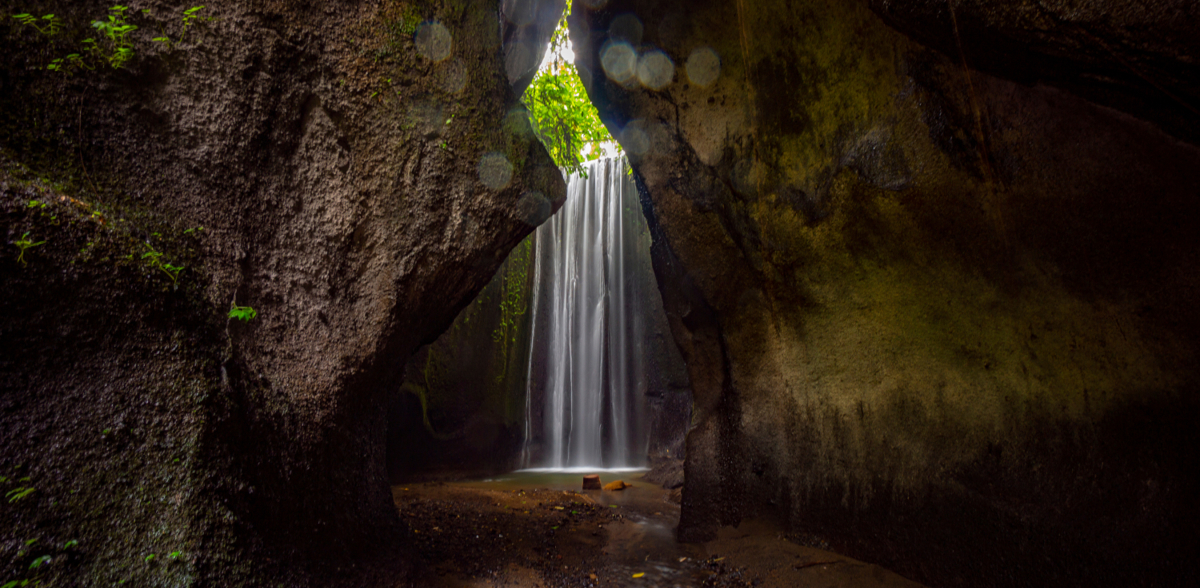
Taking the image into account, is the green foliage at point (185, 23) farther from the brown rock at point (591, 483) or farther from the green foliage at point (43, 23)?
the brown rock at point (591, 483)

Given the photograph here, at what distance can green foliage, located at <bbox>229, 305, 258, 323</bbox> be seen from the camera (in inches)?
106

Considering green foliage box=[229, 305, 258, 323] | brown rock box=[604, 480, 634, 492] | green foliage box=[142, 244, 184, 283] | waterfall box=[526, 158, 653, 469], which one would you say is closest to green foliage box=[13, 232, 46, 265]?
green foliage box=[142, 244, 184, 283]

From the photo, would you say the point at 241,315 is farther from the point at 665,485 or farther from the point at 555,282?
the point at 555,282

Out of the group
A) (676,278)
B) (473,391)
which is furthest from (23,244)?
(473,391)

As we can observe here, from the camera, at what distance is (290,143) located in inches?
127

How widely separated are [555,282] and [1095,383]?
10.4 metres

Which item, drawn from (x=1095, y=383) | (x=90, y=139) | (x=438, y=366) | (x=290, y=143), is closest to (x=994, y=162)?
(x=1095, y=383)

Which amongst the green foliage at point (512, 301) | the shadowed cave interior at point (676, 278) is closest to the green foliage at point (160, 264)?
the shadowed cave interior at point (676, 278)

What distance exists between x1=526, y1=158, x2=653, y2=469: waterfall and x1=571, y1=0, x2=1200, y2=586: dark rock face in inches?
248

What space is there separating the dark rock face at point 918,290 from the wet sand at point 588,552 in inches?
9.7

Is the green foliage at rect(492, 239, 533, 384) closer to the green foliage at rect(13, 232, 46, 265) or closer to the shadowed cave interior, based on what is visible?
Answer: the shadowed cave interior

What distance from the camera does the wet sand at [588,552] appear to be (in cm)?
383

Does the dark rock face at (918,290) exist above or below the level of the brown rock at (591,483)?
above

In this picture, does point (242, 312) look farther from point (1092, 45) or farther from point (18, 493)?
point (1092, 45)
